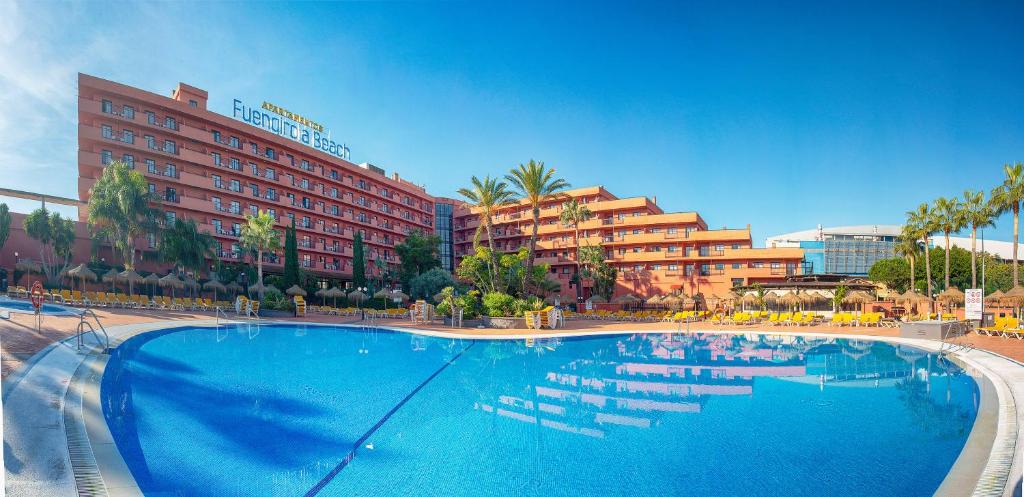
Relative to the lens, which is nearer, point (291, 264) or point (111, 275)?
point (111, 275)

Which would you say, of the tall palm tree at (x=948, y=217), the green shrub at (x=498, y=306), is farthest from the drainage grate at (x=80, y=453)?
the tall palm tree at (x=948, y=217)

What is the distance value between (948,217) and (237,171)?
56.2 meters

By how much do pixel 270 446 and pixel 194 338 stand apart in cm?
1466

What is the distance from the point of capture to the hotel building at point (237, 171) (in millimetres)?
35344

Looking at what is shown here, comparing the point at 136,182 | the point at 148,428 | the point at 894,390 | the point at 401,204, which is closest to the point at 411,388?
the point at 148,428

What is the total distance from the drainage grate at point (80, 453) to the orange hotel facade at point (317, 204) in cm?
3111

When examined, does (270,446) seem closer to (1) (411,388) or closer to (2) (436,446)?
(2) (436,446)

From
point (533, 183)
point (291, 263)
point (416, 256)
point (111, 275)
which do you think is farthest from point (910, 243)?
point (111, 275)

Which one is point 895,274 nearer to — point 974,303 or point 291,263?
point 974,303

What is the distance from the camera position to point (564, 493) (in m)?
5.46

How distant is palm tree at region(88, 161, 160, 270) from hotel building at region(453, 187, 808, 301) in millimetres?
30200

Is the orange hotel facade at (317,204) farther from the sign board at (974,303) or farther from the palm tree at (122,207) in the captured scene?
the sign board at (974,303)

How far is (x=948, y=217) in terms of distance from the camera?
3428cm

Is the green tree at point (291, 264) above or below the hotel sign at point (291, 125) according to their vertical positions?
below
